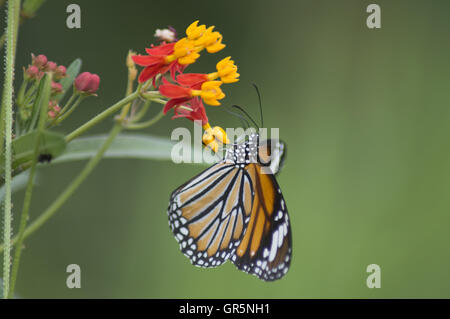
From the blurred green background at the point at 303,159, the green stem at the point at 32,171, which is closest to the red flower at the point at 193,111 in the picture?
the green stem at the point at 32,171

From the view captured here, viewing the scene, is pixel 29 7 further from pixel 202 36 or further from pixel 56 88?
pixel 202 36

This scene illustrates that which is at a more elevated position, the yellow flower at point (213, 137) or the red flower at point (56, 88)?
the red flower at point (56, 88)

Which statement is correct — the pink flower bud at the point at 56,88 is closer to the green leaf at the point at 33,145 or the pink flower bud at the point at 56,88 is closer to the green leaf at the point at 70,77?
the green leaf at the point at 70,77

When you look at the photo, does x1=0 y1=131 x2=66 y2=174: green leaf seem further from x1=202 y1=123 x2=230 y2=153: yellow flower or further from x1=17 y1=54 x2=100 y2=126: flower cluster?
x1=202 y1=123 x2=230 y2=153: yellow flower

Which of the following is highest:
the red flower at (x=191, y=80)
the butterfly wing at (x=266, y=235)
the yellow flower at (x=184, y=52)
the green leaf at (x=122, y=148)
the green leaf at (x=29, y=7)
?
the green leaf at (x=29, y=7)

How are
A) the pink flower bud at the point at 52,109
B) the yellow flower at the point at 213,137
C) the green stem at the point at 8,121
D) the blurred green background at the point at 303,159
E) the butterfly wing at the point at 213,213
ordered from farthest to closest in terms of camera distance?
the blurred green background at the point at 303,159 → the butterfly wing at the point at 213,213 → the yellow flower at the point at 213,137 → the pink flower bud at the point at 52,109 → the green stem at the point at 8,121

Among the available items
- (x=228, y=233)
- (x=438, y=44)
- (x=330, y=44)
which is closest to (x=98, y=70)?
(x=330, y=44)
